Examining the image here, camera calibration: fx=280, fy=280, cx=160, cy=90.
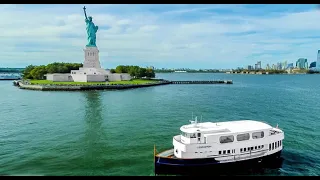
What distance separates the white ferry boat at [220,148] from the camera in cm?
1731

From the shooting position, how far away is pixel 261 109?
40844mm

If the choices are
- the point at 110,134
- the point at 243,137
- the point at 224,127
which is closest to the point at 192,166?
the point at 224,127

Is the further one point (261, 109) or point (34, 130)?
point (261, 109)

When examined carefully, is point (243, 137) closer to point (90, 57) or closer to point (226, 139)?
point (226, 139)

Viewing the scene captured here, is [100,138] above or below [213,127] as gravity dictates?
below

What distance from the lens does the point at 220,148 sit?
1764cm

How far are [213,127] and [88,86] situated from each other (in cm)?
5436

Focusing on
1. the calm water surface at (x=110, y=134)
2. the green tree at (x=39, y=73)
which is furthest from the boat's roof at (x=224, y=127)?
the green tree at (x=39, y=73)

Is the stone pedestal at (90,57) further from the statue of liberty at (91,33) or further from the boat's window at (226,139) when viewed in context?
the boat's window at (226,139)
